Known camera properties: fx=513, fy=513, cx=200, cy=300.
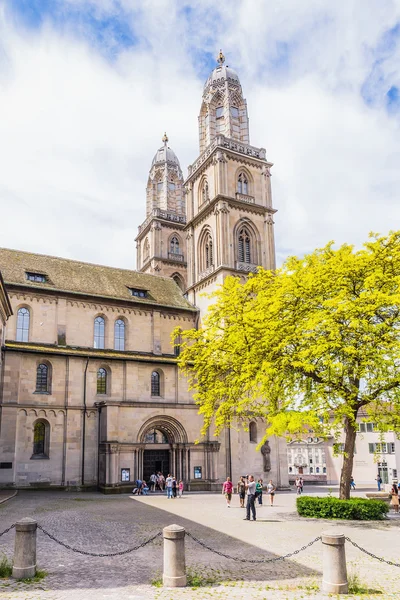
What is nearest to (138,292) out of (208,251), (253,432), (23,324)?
(208,251)

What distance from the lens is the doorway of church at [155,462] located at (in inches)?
1565

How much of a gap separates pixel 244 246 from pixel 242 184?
267 inches

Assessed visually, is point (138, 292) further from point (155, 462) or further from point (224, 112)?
point (224, 112)

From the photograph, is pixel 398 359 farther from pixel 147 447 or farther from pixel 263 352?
pixel 147 447

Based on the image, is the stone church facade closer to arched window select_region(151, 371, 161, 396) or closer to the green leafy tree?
arched window select_region(151, 371, 161, 396)

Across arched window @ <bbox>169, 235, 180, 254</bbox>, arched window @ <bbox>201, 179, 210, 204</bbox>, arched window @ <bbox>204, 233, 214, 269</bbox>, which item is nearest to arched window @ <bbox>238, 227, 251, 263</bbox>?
arched window @ <bbox>204, 233, 214, 269</bbox>

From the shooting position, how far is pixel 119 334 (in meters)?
45.1

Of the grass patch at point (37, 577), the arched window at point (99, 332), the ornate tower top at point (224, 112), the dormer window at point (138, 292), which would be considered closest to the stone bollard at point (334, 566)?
the grass patch at point (37, 577)

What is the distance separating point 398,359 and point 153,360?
79.8 ft

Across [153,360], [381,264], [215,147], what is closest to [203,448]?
[153,360]

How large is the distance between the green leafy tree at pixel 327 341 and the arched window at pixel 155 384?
18236 millimetres

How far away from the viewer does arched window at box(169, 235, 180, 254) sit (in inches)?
2640

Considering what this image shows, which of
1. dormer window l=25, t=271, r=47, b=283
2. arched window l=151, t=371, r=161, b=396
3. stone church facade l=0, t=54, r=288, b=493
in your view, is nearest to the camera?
stone church facade l=0, t=54, r=288, b=493

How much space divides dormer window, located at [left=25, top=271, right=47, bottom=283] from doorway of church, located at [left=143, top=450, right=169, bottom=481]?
16.4m
